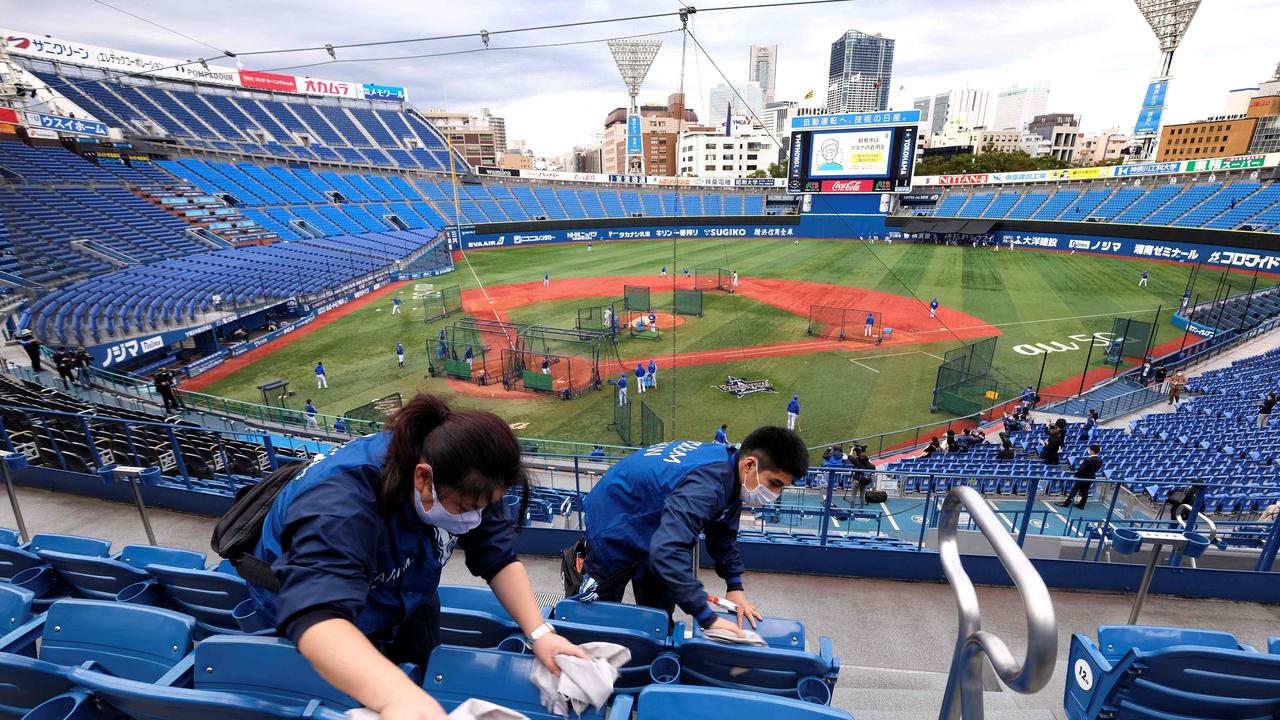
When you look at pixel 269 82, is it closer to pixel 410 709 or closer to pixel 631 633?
pixel 631 633

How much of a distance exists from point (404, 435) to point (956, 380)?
17264mm

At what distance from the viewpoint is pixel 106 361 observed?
1731 centimetres

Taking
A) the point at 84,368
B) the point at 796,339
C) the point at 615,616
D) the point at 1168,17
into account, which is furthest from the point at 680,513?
the point at 1168,17

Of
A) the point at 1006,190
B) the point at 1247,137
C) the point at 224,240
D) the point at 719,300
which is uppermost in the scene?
the point at 1247,137

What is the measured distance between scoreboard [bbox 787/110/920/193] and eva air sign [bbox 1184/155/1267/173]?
22.9 m

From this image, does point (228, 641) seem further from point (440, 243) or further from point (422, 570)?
point (440, 243)

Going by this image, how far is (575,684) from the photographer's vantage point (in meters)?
2.02

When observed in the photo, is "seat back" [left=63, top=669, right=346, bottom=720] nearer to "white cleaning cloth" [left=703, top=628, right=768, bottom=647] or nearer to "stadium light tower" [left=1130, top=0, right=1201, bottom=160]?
"white cleaning cloth" [left=703, top=628, right=768, bottom=647]

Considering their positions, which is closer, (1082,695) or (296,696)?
(296,696)

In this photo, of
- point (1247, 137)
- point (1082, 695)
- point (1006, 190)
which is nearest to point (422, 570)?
point (1082, 695)

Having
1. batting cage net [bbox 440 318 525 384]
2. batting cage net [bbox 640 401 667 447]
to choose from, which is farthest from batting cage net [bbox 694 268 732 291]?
batting cage net [bbox 640 401 667 447]

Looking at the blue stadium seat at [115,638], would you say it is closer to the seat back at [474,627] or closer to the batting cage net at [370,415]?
the seat back at [474,627]

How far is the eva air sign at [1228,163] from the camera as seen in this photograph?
137 ft

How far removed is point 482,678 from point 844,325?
22.7 meters
